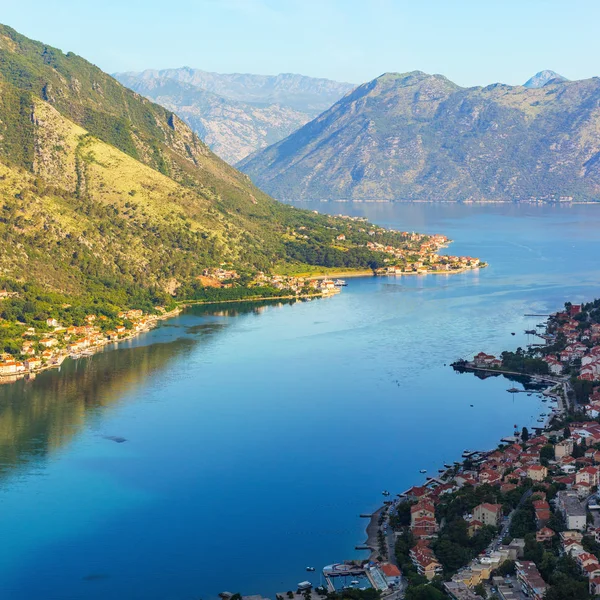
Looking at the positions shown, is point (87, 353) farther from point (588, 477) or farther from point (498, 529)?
point (498, 529)

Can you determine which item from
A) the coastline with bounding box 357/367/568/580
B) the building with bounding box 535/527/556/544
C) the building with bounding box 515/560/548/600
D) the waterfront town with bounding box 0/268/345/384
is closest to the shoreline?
the coastline with bounding box 357/367/568/580

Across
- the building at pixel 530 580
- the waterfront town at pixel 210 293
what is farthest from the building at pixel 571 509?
the waterfront town at pixel 210 293

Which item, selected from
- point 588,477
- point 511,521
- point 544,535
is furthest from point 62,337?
point 544,535

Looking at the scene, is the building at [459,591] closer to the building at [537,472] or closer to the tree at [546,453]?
the building at [537,472]

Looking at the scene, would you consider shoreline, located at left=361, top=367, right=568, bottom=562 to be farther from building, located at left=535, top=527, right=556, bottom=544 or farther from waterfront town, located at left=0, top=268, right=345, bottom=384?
waterfront town, located at left=0, top=268, right=345, bottom=384

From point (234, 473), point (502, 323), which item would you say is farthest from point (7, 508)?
point (502, 323)

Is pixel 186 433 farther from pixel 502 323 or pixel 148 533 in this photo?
pixel 502 323
